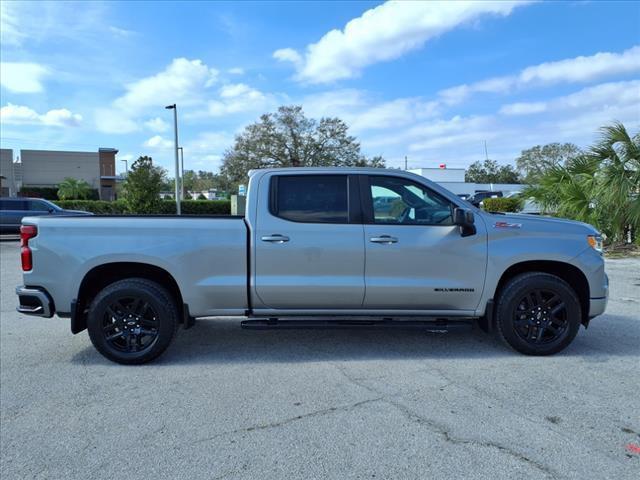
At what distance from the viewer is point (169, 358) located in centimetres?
497

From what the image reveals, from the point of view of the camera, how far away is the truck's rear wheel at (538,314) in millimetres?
4789

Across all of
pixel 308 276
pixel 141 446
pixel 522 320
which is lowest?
pixel 141 446

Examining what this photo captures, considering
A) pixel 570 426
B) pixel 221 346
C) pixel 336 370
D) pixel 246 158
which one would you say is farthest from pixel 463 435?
pixel 246 158

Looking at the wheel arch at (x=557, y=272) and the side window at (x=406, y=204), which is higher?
the side window at (x=406, y=204)

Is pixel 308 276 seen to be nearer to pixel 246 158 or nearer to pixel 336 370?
pixel 336 370

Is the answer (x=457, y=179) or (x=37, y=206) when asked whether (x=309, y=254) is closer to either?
(x=37, y=206)

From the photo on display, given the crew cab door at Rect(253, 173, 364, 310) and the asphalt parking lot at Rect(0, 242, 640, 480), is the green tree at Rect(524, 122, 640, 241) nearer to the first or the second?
the asphalt parking lot at Rect(0, 242, 640, 480)

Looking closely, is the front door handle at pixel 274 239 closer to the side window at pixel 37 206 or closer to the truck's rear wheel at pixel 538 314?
the truck's rear wheel at pixel 538 314

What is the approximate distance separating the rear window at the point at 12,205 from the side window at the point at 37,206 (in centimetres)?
22

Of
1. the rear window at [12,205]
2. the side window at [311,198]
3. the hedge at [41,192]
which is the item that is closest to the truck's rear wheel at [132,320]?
the side window at [311,198]

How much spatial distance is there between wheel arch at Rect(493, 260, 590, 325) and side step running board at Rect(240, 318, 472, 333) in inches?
25.7

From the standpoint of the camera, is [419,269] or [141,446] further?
[419,269]

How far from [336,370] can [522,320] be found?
194 centimetres

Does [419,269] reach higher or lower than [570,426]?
higher
